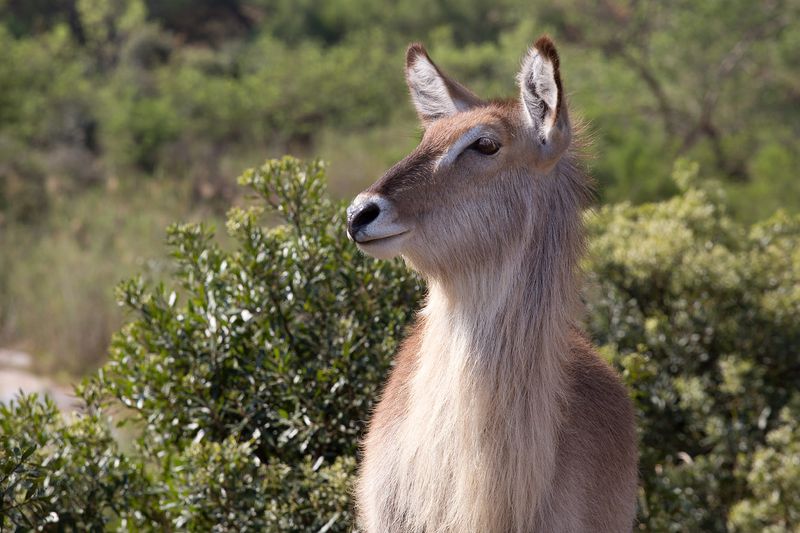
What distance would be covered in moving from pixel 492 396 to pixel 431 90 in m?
1.20

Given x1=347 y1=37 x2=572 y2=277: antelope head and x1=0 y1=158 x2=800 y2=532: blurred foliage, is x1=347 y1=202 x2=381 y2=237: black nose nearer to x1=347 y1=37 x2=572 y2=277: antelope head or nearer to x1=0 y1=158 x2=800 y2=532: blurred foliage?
x1=347 y1=37 x2=572 y2=277: antelope head

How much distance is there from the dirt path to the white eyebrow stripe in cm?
834

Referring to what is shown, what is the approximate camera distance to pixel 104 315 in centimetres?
1202

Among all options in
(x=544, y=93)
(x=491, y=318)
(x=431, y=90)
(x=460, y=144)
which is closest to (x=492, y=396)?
(x=491, y=318)

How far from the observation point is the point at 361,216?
3105 millimetres

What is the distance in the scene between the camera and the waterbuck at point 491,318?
324 centimetres

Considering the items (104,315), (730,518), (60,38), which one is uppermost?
(60,38)

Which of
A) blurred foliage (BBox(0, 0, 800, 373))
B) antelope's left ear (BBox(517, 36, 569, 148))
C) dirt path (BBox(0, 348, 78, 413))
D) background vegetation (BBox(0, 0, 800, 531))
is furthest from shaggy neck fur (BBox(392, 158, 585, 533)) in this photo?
blurred foliage (BBox(0, 0, 800, 373))

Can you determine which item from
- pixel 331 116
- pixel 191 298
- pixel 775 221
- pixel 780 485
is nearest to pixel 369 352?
pixel 191 298

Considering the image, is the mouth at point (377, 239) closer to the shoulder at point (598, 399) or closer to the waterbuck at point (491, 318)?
the waterbuck at point (491, 318)

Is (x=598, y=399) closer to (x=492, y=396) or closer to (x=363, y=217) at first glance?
(x=492, y=396)

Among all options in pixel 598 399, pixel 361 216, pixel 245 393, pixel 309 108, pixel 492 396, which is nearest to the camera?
pixel 361 216

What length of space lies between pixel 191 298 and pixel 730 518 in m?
3.41

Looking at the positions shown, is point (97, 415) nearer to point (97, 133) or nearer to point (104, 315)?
point (104, 315)
